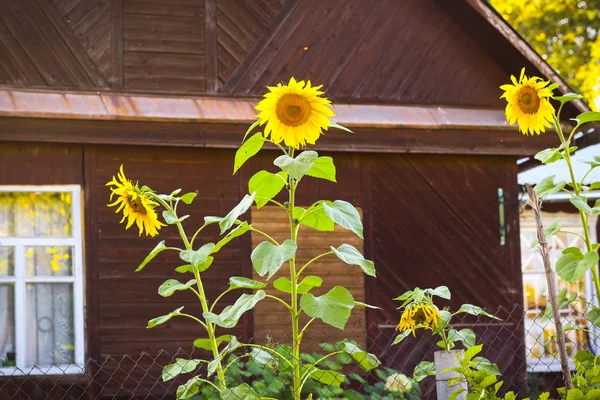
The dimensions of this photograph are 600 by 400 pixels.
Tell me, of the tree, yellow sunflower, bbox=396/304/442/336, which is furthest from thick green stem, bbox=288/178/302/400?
the tree

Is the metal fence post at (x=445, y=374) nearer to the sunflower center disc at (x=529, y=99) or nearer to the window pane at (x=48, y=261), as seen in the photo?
the sunflower center disc at (x=529, y=99)

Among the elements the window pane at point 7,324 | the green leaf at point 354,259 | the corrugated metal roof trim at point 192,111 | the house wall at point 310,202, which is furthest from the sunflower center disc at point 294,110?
the window pane at point 7,324

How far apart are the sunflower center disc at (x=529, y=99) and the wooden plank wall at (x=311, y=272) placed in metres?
4.41

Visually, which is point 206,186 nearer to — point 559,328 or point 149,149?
point 149,149

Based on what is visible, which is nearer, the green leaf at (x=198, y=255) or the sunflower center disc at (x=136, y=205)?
the green leaf at (x=198, y=255)

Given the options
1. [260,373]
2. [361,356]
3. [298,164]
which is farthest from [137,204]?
[260,373]

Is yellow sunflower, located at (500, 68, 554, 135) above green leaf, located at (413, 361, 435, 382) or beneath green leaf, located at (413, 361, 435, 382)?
above

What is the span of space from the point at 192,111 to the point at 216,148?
398 millimetres

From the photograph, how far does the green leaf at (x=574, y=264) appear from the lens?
3518 mm

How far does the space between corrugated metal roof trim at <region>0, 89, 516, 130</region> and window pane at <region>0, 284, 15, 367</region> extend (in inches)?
56.9

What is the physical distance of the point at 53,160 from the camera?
798cm

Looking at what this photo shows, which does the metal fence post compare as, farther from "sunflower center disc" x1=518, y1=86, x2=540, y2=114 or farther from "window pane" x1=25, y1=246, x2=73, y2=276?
"window pane" x1=25, y1=246, x2=73, y2=276

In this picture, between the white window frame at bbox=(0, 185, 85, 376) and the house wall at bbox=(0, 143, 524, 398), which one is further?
the house wall at bbox=(0, 143, 524, 398)

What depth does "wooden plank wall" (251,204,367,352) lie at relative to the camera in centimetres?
842
